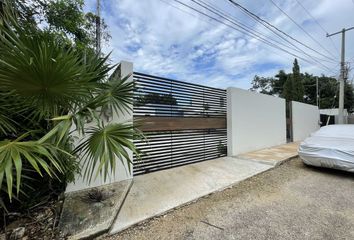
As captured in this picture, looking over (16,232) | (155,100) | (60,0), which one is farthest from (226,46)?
(16,232)

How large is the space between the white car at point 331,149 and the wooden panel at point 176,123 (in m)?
2.30

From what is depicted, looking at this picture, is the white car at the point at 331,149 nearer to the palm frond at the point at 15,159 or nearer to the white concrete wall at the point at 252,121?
the white concrete wall at the point at 252,121

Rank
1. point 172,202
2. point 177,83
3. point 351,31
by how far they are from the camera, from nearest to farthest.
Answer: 1. point 172,202
2. point 177,83
3. point 351,31

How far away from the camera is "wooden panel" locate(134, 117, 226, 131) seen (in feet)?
14.0

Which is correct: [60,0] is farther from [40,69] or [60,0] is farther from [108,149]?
[108,149]

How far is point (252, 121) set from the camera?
691cm

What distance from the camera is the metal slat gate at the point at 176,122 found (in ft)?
14.1

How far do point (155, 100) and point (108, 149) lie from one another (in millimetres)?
2496

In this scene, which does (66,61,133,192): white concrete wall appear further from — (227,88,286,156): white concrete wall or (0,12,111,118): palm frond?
(227,88,286,156): white concrete wall

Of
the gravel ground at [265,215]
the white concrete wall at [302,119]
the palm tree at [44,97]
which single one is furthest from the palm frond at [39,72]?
the white concrete wall at [302,119]

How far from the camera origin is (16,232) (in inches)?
88.9

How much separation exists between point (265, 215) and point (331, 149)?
114 inches

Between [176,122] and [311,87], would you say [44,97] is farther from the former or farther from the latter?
[311,87]

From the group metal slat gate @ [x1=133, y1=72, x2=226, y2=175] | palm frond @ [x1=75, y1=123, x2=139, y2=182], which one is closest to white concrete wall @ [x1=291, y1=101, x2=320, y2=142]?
metal slat gate @ [x1=133, y1=72, x2=226, y2=175]
